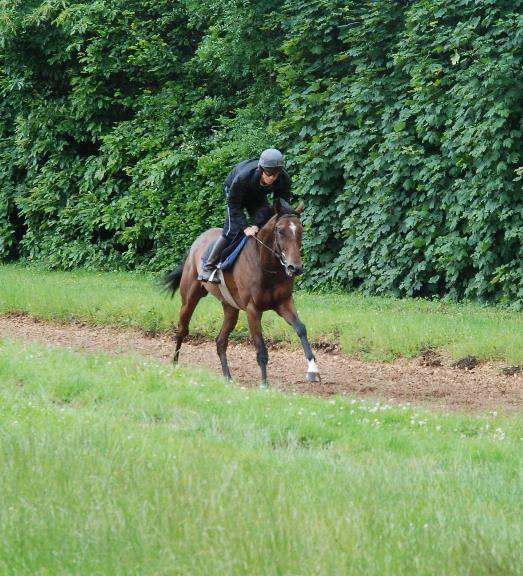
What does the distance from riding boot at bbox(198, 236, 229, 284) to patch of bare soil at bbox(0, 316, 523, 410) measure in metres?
1.21

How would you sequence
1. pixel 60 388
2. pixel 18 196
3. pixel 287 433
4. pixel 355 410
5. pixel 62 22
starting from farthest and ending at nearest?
1. pixel 18 196
2. pixel 62 22
3. pixel 60 388
4. pixel 355 410
5. pixel 287 433

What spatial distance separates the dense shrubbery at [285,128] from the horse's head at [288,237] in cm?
577

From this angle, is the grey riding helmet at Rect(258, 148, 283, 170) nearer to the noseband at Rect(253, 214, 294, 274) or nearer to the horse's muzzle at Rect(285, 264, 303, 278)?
the noseband at Rect(253, 214, 294, 274)

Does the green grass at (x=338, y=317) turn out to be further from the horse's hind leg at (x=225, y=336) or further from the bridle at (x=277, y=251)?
the bridle at (x=277, y=251)

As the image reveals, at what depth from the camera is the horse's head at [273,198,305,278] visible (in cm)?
1085

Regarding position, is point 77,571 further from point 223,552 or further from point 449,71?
point 449,71

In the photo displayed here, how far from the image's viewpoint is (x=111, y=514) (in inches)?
212

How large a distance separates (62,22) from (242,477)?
70.3 ft

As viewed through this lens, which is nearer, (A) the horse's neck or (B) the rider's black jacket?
(A) the horse's neck

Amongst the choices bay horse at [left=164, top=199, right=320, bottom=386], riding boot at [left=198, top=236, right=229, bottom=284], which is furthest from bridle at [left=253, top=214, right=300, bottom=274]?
riding boot at [left=198, top=236, right=229, bottom=284]

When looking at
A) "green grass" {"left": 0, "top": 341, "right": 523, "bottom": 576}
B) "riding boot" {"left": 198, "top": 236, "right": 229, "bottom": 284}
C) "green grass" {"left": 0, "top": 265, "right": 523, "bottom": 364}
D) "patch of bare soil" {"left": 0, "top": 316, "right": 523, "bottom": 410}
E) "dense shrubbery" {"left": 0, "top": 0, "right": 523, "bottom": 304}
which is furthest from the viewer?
"dense shrubbery" {"left": 0, "top": 0, "right": 523, "bottom": 304}

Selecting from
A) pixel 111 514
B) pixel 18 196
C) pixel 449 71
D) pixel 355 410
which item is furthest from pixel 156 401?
pixel 18 196

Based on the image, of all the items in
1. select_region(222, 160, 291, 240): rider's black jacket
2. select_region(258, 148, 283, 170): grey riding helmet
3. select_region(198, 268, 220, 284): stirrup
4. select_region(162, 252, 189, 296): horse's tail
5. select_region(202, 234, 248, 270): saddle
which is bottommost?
select_region(162, 252, 189, 296): horse's tail

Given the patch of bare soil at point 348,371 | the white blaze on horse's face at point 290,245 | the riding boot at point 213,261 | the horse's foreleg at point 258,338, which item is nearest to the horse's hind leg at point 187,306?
the patch of bare soil at point 348,371
